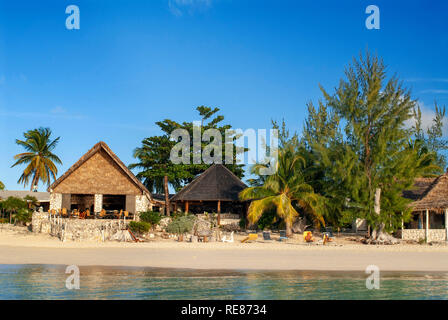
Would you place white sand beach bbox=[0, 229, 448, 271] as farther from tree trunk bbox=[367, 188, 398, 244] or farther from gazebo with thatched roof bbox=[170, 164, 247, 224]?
gazebo with thatched roof bbox=[170, 164, 247, 224]

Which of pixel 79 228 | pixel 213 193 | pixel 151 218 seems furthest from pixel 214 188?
pixel 79 228

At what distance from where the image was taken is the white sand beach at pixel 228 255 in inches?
581

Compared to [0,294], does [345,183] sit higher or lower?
higher

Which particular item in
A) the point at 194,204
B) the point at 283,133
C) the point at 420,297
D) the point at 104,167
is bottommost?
the point at 420,297

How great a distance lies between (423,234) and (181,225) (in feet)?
39.1

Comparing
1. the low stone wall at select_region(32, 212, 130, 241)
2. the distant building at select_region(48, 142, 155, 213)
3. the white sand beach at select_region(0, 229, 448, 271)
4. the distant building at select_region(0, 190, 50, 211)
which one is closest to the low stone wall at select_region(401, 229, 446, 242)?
the white sand beach at select_region(0, 229, 448, 271)

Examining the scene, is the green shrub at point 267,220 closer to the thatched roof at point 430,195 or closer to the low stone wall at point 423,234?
the low stone wall at point 423,234

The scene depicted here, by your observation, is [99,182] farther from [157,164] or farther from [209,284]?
[209,284]

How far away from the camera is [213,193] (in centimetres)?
2669

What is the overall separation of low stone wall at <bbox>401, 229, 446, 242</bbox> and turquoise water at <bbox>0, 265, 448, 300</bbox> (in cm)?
905
